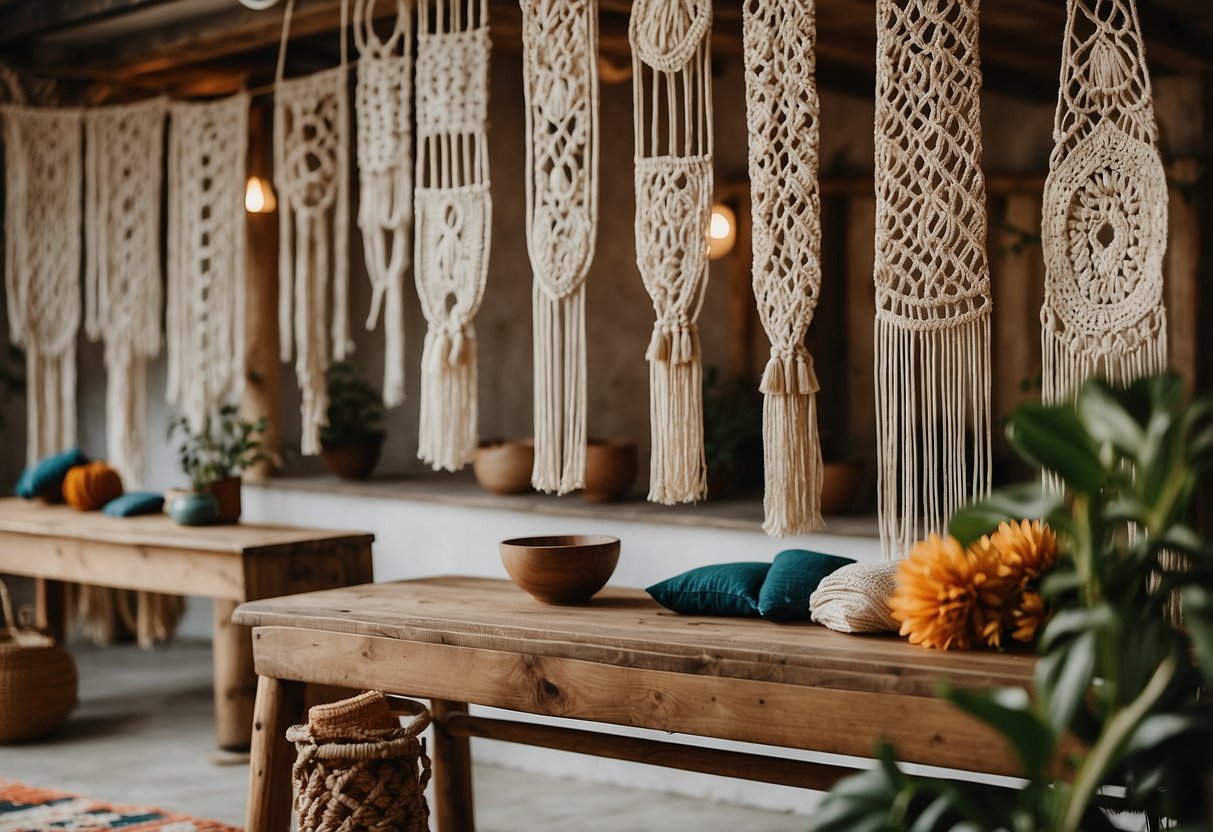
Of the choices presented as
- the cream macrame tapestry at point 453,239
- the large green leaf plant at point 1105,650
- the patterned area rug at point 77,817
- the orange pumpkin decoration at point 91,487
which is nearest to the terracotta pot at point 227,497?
the orange pumpkin decoration at point 91,487

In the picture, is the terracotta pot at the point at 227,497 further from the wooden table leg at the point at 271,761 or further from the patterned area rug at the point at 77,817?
the wooden table leg at the point at 271,761

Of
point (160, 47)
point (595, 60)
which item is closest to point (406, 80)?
point (595, 60)

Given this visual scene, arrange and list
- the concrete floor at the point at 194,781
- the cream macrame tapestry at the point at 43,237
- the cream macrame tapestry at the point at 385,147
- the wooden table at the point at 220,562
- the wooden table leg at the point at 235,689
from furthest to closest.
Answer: the cream macrame tapestry at the point at 43,237 < the wooden table leg at the point at 235,689 < the wooden table at the point at 220,562 < the cream macrame tapestry at the point at 385,147 < the concrete floor at the point at 194,781

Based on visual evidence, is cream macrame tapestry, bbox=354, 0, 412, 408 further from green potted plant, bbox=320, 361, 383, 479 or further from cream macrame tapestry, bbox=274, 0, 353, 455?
green potted plant, bbox=320, 361, 383, 479

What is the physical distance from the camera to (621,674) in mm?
2352

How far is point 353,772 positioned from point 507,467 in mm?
2146

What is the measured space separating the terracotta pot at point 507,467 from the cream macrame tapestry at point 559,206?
1399mm

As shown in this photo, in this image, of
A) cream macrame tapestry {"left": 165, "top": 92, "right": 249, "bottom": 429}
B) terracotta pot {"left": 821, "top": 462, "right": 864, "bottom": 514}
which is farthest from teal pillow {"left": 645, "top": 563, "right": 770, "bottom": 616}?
cream macrame tapestry {"left": 165, "top": 92, "right": 249, "bottom": 429}

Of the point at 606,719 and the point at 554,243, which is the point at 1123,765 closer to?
the point at 606,719

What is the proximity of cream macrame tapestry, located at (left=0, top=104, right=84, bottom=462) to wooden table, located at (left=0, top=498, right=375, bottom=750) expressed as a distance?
939 mm

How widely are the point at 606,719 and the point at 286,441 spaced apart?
12.8ft

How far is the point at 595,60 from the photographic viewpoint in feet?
10.2

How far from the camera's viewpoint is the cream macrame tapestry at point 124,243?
5035mm

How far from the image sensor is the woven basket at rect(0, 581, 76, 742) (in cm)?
423
